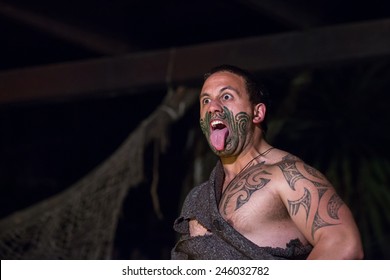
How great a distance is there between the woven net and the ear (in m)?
2.01

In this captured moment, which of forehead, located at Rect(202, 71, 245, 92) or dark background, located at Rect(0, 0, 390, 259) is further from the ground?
dark background, located at Rect(0, 0, 390, 259)

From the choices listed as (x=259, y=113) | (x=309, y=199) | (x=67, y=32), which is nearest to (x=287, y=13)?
(x=67, y=32)

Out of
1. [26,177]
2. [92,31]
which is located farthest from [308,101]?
[26,177]

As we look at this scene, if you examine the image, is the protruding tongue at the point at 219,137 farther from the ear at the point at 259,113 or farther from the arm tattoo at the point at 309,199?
the arm tattoo at the point at 309,199

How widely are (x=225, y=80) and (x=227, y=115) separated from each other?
0.35 feet

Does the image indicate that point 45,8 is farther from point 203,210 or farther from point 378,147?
point 203,210

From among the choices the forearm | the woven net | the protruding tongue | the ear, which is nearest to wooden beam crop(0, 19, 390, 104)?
the woven net

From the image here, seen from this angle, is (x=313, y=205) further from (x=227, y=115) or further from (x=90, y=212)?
(x=90, y=212)

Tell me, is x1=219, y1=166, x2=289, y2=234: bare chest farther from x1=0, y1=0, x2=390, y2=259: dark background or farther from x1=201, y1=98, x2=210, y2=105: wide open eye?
x1=0, y1=0, x2=390, y2=259: dark background

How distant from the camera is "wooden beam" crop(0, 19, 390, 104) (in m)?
4.97

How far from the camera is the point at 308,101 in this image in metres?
6.28

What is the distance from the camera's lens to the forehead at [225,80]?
3.28m

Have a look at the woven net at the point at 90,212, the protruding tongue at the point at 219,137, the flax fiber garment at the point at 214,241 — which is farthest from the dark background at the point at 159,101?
the flax fiber garment at the point at 214,241
